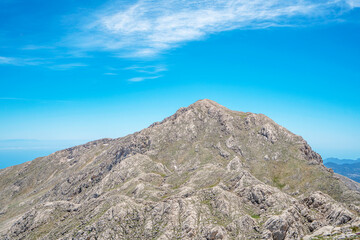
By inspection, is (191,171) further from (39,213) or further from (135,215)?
(39,213)

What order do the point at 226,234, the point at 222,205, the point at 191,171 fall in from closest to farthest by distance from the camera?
the point at 226,234 → the point at 222,205 → the point at 191,171

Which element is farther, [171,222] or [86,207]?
[86,207]

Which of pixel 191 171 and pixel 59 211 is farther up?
pixel 191 171

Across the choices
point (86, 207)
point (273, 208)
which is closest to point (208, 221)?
point (273, 208)

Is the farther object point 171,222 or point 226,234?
point 171,222

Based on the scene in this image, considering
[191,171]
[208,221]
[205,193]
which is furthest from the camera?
[191,171]

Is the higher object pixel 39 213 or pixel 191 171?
pixel 191 171

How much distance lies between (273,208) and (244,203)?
13705 mm

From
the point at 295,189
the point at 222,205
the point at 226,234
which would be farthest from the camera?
the point at 295,189

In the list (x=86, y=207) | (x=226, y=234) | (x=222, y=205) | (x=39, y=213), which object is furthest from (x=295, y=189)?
(x=39, y=213)

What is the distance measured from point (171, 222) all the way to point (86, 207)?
2364 inches

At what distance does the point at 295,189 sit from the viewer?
183250 mm

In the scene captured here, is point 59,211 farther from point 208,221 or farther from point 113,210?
point 208,221

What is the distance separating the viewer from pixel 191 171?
196 m
